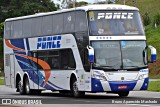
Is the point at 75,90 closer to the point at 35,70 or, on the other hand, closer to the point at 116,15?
the point at 116,15

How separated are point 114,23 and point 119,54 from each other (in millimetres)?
1505

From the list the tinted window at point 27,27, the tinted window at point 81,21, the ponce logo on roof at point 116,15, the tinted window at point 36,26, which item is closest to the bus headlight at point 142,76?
the ponce logo on roof at point 116,15

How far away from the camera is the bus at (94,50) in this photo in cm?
2558

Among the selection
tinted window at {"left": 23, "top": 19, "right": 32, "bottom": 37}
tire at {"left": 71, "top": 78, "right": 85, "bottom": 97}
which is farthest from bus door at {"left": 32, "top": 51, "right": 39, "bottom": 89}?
tire at {"left": 71, "top": 78, "right": 85, "bottom": 97}

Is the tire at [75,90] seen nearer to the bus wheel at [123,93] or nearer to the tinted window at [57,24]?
the bus wheel at [123,93]

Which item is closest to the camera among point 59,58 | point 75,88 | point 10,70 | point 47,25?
point 75,88

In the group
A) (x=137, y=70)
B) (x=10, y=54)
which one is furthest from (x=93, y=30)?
(x=10, y=54)

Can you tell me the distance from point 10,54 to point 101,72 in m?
10.3

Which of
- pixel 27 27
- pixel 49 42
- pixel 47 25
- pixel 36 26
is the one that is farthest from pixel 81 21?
pixel 27 27

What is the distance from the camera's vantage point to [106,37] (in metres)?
26.0

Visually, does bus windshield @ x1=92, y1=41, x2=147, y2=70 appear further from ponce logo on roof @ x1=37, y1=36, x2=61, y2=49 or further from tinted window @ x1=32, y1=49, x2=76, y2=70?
ponce logo on roof @ x1=37, y1=36, x2=61, y2=49

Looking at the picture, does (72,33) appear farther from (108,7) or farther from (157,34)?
(157,34)

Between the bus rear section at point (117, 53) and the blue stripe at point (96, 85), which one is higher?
the bus rear section at point (117, 53)

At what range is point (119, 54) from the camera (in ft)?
84.5
